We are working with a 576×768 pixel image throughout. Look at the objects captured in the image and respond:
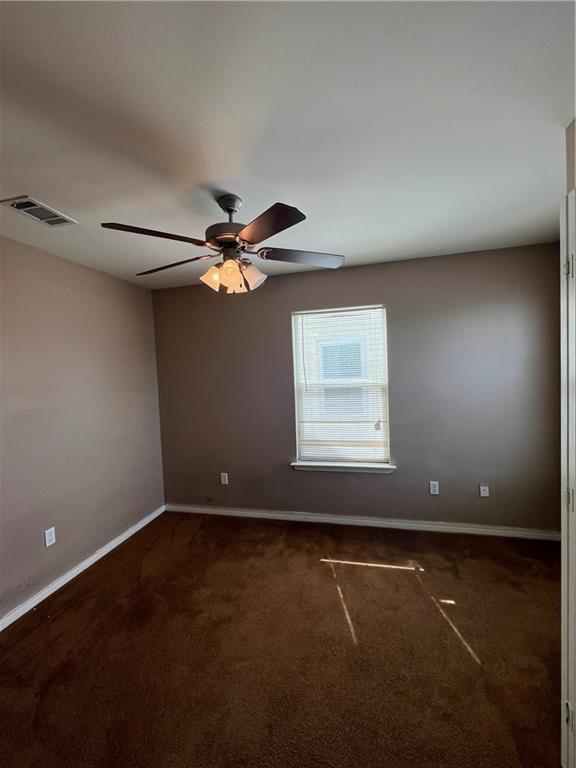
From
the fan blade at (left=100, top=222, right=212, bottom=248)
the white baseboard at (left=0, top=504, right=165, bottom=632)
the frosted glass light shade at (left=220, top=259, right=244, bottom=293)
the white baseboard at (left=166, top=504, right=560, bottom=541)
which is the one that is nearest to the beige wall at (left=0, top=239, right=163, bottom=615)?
the white baseboard at (left=0, top=504, right=165, bottom=632)

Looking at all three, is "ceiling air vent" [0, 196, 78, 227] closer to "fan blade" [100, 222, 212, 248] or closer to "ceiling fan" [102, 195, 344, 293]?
"ceiling fan" [102, 195, 344, 293]

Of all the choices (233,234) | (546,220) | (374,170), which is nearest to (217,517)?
(233,234)

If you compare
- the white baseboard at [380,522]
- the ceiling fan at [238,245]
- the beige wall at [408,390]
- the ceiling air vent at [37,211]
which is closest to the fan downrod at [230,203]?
the ceiling fan at [238,245]

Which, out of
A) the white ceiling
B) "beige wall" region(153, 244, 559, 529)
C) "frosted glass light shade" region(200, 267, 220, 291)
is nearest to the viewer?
the white ceiling

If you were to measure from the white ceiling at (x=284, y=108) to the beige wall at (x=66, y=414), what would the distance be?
1.84ft

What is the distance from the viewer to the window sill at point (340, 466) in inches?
122

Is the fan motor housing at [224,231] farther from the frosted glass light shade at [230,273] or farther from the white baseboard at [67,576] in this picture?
the white baseboard at [67,576]

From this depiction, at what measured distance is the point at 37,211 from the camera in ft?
6.10

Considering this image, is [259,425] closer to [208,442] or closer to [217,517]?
[208,442]

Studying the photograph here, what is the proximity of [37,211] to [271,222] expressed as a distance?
146cm

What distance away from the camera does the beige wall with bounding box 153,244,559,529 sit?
280cm

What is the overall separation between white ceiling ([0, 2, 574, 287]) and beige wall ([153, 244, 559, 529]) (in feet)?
3.03

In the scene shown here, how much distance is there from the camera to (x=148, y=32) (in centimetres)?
93

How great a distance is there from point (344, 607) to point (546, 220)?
2.94 m
